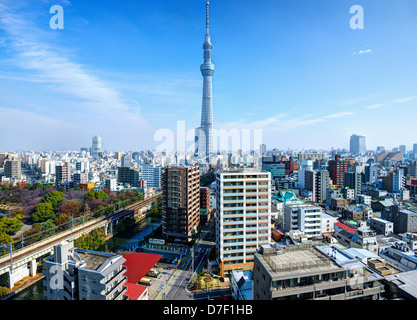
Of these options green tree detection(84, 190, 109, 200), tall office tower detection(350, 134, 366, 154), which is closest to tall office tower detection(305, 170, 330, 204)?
green tree detection(84, 190, 109, 200)

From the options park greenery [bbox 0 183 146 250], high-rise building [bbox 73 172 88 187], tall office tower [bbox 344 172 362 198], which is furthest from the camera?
high-rise building [bbox 73 172 88 187]

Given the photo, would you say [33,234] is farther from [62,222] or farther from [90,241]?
[90,241]

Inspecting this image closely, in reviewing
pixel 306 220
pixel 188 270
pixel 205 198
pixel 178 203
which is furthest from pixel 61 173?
pixel 306 220

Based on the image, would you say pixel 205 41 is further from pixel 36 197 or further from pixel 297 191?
pixel 36 197

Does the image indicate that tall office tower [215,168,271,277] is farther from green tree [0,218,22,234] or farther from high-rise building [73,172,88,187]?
high-rise building [73,172,88,187]

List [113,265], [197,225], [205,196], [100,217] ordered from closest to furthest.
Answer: [113,265] → [197,225] → [100,217] → [205,196]

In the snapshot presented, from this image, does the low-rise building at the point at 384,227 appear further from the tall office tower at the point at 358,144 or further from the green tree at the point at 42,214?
the tall office tower at the point at 358,144
